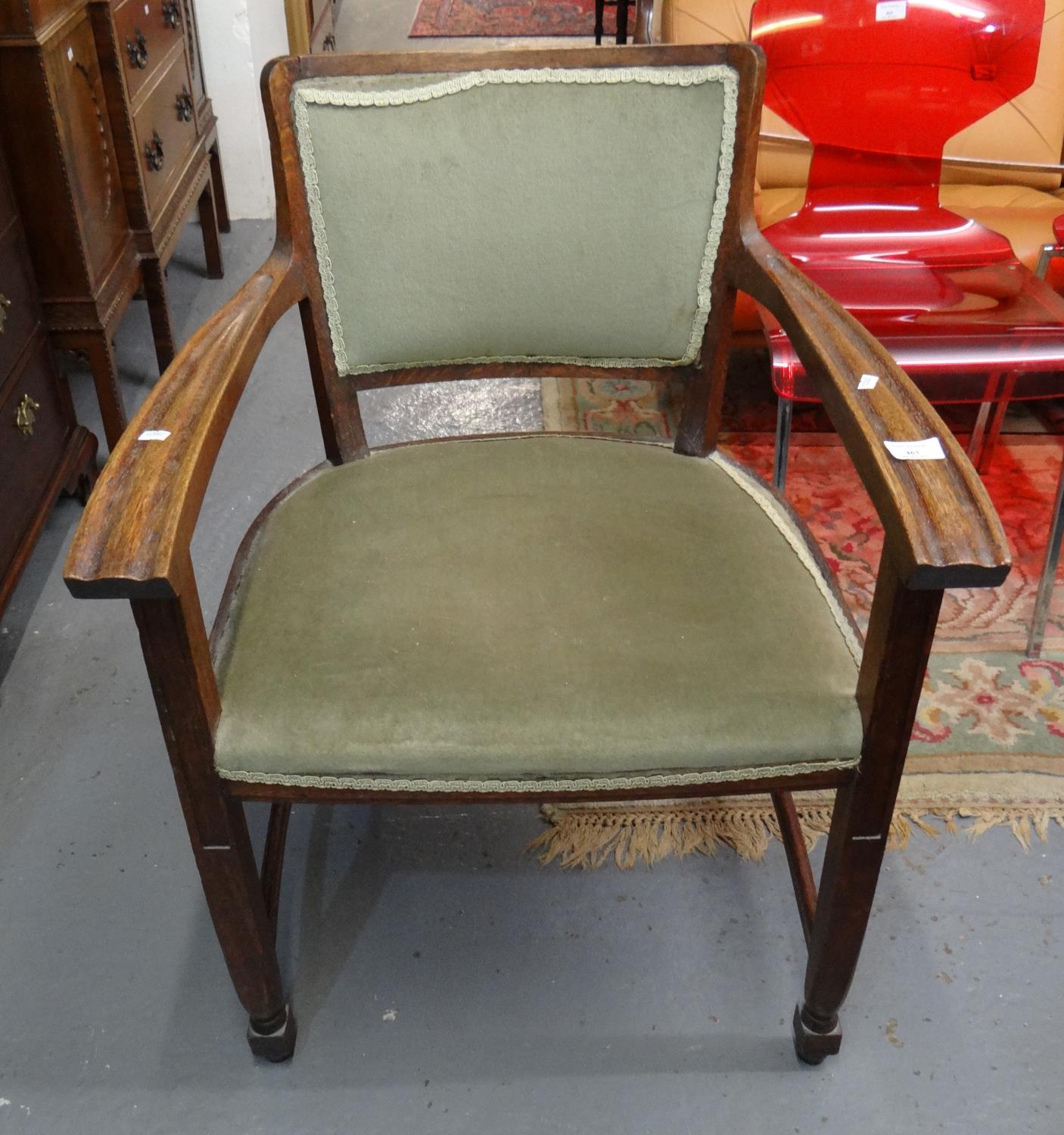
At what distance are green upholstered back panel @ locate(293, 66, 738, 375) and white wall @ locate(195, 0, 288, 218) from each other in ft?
5.58

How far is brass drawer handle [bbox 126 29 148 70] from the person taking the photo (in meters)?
1.97

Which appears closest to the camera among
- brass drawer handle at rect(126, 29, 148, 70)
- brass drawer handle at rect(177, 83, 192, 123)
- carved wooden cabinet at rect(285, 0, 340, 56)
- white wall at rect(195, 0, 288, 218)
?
brass drawer handle at rect(126, 29, 148, 70)

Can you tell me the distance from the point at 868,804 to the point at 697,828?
0.46 metres

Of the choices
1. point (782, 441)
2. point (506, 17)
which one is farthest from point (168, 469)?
point (506, 17)

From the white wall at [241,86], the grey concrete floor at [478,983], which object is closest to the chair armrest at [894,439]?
the grey concrete floor at [478,983]

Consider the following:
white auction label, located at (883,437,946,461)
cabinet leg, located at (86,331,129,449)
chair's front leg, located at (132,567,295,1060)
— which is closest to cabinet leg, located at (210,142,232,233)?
cabinet leg, located at (86,331,129,449)

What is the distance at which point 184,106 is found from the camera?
237 centimetres

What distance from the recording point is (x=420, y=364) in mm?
1213

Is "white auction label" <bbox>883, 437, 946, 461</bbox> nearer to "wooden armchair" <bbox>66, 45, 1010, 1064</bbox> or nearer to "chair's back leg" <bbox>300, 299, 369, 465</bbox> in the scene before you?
"wooden armchair" <bbox>66, 45, 1010, 1064</bbox>

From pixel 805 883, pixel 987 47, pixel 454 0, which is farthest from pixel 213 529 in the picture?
pixel 454 0

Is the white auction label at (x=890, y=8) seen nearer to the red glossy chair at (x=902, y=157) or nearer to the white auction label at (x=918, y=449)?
the red glossy chair at (x=902, y=157)

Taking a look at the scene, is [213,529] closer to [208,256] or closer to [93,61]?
[93,61]

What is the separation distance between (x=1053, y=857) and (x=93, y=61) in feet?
6.09

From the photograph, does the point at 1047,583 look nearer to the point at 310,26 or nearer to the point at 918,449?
the point at 918,449
